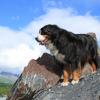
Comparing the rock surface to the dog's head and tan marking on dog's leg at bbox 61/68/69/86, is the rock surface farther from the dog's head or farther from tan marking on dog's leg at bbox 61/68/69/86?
the dog's head

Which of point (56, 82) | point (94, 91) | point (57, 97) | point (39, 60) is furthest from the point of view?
point (39, 60)

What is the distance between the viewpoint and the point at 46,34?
17891 millimetres

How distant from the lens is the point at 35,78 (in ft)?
66.2

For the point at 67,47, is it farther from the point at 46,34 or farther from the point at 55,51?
the point at 46,34

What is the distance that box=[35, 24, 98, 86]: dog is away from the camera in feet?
57.8

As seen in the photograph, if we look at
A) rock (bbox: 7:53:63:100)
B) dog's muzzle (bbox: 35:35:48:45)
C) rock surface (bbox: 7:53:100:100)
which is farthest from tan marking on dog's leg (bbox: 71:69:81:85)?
rock (bbox: 7:53:63:100)

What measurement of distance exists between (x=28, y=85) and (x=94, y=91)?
496 cm

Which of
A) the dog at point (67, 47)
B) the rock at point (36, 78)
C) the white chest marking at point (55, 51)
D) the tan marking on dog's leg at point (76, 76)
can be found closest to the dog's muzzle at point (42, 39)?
the dog at point (67, 47)

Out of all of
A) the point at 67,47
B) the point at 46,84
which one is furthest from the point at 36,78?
the point at 67,47

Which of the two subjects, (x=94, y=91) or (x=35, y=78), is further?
(x=35, y=78)

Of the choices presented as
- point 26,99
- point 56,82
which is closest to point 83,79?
point 56,82

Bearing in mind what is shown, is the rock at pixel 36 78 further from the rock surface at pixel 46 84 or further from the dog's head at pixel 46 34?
the dog's head at pixel 46 34

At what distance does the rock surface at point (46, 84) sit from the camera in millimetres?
17058

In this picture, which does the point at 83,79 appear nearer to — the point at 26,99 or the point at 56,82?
the point at 56,82
